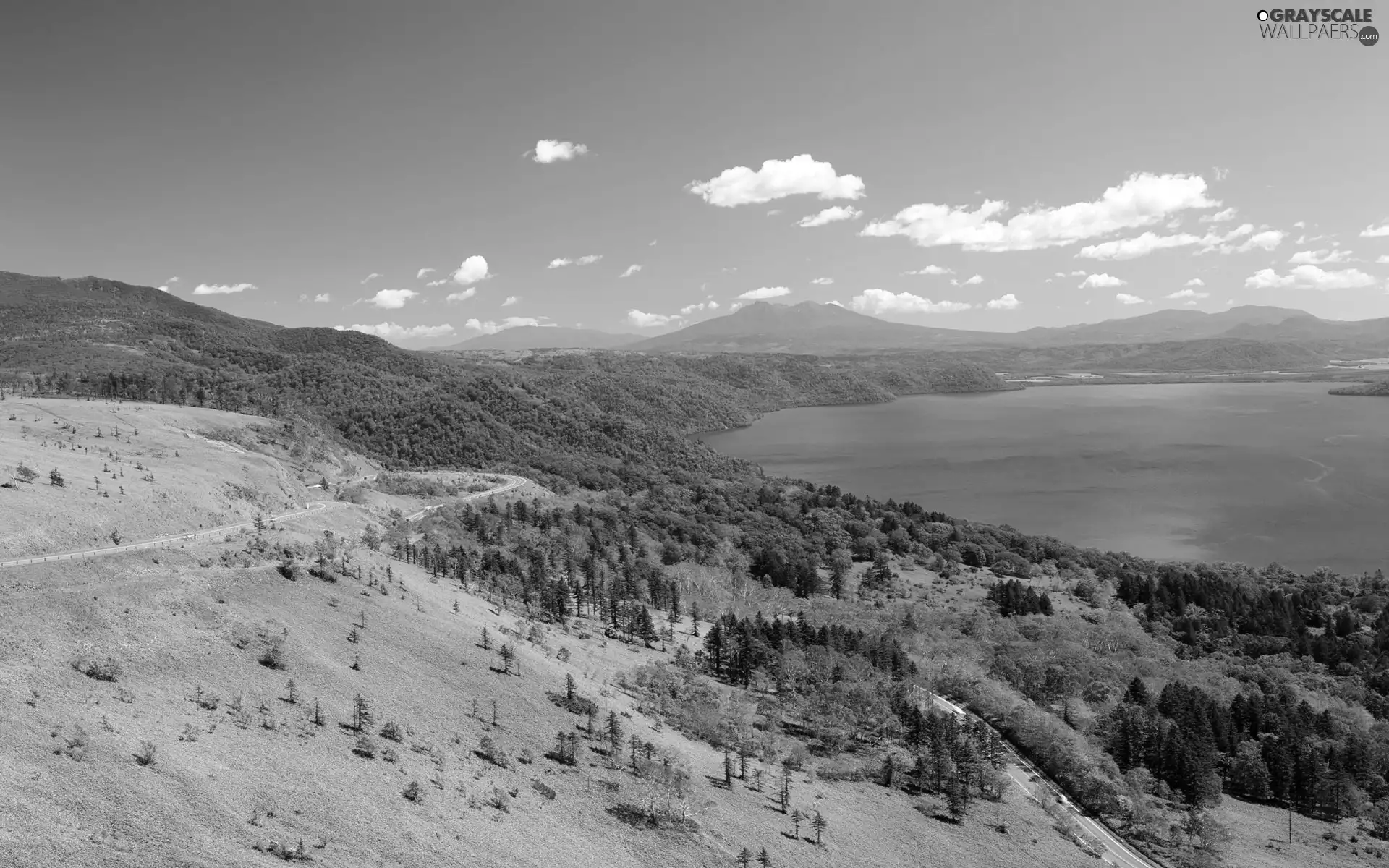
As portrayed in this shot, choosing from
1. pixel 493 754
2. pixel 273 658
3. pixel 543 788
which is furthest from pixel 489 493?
pixel 543 788

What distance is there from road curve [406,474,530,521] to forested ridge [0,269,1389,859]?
2190 mm

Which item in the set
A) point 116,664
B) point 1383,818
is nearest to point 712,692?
point 116,664

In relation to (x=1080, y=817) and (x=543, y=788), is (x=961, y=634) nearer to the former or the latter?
(x=1080, y=817)

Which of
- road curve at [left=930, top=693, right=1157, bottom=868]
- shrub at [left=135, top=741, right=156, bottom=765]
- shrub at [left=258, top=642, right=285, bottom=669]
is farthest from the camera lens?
road curve at [left=930, top=693, right=1157, bottom=868]

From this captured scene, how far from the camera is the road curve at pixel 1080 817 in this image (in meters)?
43.7

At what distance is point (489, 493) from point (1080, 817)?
9712 centimetres

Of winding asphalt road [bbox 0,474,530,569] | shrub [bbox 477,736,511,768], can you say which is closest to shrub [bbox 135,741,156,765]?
shrub [bbox 477,736,511,768]

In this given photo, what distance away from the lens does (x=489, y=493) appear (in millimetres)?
121625

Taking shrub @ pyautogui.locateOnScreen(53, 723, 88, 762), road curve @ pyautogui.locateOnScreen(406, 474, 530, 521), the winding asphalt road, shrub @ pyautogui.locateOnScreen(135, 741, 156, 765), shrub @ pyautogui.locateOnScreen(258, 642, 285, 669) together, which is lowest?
road curve @ pyautogui.locateOnScreen(406, 474, 530, 521)

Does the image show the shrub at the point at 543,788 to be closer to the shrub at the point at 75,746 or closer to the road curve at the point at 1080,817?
the shrub at the point at 75,746

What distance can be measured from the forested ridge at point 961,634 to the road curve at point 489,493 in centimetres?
219

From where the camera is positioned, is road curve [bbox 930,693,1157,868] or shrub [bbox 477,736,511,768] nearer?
shrub [bbox 477,736,511,768]

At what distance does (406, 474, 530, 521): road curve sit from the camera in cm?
9000

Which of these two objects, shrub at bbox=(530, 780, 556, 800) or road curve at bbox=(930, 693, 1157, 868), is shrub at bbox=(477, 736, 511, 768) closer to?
shrub at bbox=(530, 780, 556, 800)
